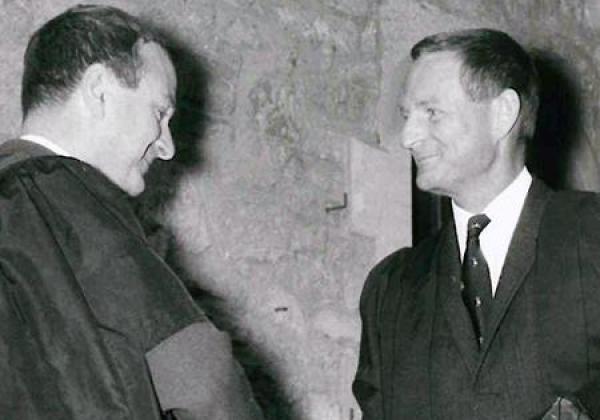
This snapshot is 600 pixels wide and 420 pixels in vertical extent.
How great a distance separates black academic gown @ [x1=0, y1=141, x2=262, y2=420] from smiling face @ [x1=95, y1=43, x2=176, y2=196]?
0.21m

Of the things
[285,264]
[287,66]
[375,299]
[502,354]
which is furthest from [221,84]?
[502,354]

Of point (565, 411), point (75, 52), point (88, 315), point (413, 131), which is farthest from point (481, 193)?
point (88, 315)

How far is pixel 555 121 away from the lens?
13.1ft

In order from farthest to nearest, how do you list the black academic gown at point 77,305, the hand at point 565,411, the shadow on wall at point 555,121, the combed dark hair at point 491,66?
the shadow on wall at point 555,121, the combed dark hair at point 491,66, the hand at point 565,411, the black academic gown at point 77,305

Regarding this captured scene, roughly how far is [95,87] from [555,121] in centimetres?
248

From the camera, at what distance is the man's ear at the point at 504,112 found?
2.52 m

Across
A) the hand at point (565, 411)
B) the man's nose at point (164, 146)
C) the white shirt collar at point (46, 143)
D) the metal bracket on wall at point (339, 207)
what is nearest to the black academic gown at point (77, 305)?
the white shirt collar at point (46, 143)

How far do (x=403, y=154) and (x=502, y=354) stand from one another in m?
1.18

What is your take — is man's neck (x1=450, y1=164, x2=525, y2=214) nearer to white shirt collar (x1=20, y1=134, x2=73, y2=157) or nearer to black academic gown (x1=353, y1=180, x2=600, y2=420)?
black academic gown (x1=353, y1=180, x2=600, y2=420)

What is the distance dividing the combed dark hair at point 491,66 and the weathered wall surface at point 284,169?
1.73 feet

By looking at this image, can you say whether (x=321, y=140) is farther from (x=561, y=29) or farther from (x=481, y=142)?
(x=561, y=29)

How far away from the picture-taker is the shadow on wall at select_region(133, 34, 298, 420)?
2672mm

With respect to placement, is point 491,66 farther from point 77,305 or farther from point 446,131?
point 77,305

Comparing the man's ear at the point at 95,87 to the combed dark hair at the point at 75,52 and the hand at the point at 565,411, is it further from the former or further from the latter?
the hand at the point at 565,411
